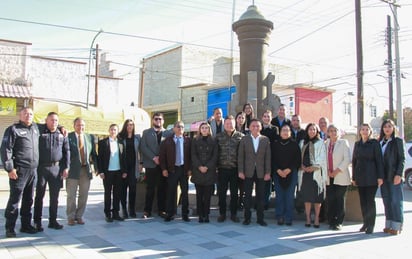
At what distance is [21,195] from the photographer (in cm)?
606

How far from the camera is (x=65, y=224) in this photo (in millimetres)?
6965

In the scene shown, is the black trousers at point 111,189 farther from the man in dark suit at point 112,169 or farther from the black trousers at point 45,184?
the black trousers at point 45,184

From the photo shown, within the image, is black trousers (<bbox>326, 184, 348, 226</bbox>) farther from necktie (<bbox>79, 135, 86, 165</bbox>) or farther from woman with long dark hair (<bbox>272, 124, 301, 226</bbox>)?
necktie (<bbox>79, 135, 86, 165</bbox>)

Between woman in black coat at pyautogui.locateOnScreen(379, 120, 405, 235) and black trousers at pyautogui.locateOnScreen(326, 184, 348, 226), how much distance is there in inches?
27.3

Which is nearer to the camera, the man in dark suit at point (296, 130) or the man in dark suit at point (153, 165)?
the man in dark suit at point (153, 165)

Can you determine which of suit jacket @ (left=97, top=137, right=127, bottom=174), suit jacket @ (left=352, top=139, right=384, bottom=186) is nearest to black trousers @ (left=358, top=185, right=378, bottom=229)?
suit jacket @ (left=352, top=139, right=384, bottom=186)

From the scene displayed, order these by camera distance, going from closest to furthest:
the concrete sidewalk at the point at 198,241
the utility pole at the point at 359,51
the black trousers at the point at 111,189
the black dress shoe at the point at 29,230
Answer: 1. the concrete sidewalk at the point at 198,241
2. the black dress shoe at the point at 29,230
3. the black trousers at the point at 111,189
4. the utility pole at the point at 359,51

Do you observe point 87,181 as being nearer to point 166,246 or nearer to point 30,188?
point 30,188

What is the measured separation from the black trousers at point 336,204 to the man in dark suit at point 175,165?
2584mm

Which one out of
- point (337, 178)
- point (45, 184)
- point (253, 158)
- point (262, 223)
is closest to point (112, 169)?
point (45, 184)

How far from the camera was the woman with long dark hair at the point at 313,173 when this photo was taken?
6.86 metres

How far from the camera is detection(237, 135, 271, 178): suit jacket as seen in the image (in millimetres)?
7004

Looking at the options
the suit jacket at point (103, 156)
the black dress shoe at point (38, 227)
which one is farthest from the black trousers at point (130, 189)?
the black dress shoe at point (38, 227)

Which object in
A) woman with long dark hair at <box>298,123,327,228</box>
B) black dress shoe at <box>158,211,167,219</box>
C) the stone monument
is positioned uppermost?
the stone monument
